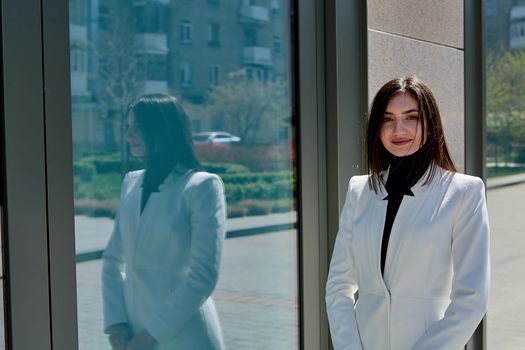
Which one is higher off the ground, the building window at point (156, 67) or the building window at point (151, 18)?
the building window at point (151, 18)

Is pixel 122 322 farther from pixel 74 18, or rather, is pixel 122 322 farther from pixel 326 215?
pixel 326 215

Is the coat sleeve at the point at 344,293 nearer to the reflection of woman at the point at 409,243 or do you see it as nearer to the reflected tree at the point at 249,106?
the reflection of woman at the point at 409,243

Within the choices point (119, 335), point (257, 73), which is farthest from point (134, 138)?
point (257, 73)

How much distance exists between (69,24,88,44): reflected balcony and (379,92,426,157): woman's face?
3.85 feet

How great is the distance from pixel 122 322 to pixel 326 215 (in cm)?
153

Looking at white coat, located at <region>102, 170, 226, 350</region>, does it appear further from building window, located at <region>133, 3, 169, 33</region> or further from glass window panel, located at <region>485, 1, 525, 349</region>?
glass window panel, located at <region>485, 1, 525, 349</region>

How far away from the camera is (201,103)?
3.56m

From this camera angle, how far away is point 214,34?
12.0 ft

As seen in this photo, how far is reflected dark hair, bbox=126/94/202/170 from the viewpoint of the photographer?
327 centimetres

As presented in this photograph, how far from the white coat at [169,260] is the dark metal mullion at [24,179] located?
370mm

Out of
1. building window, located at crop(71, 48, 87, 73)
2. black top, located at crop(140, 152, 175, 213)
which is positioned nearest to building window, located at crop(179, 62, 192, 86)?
black top, located at crop(140, 152, 175, 213)

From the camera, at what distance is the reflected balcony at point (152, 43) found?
3229mm

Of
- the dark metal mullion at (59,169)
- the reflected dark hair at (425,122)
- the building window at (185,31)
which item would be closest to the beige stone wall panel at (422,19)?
the building window at (185,31)

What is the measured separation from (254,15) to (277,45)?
0.23 meters
